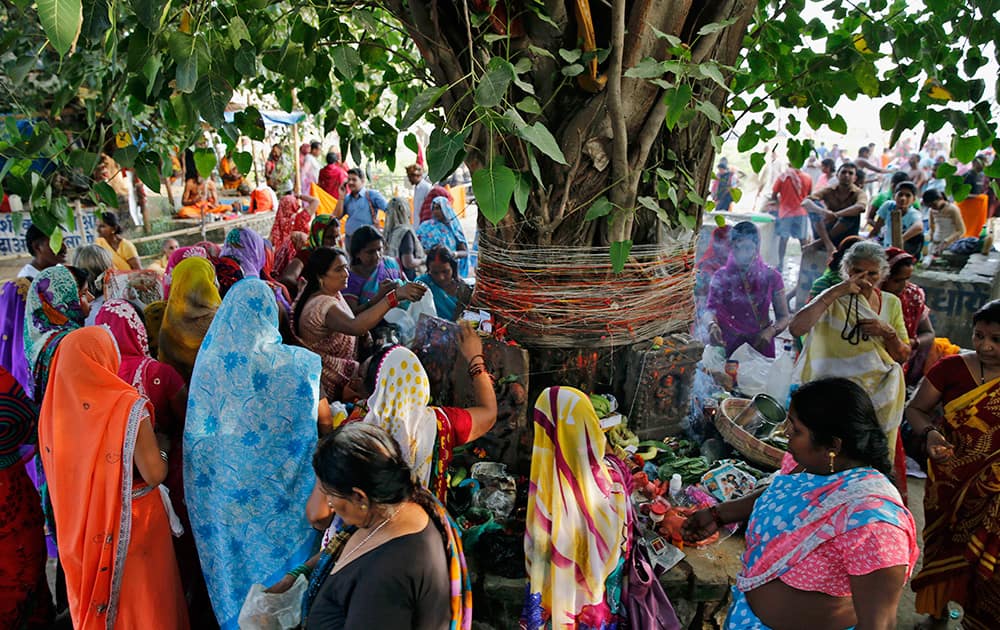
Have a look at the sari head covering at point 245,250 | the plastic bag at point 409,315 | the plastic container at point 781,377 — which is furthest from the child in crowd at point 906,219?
the sari head covering at point 245,250

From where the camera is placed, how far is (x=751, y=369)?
205 inches

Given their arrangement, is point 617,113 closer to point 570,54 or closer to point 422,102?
point 570,54

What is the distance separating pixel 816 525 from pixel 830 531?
0.06 metres

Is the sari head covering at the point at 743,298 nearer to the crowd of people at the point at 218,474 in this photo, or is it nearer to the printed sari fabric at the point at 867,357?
the printed sari fabric at the point at 867,357

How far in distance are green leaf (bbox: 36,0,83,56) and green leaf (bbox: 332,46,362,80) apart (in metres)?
1.01

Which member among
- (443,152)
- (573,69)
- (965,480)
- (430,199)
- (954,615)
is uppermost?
(573,69)

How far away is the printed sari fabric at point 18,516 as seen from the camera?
2.78 m

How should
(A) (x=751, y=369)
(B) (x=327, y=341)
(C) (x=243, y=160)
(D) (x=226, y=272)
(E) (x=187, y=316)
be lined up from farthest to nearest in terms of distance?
(A) (x=751, y=369) → (D) (x=226, y=272) → (B) (x=327, y=341) → (E) (x=187, y=316) → (C) (x=243, y=160)

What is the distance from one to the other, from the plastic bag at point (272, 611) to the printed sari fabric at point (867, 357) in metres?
2.88

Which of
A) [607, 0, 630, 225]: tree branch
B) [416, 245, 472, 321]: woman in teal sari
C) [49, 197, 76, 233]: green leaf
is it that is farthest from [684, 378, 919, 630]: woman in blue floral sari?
[416, 245, 472, 321]: woman in teal sari

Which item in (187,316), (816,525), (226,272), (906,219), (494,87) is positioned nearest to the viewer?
(494,87)

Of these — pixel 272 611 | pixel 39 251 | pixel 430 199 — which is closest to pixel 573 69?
pixel 272 611

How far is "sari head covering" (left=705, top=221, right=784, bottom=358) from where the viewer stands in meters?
5.46

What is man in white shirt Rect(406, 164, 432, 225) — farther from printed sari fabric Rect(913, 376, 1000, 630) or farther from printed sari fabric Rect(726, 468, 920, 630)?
printed sari fabric Rect(726, 468, 920, 630)
